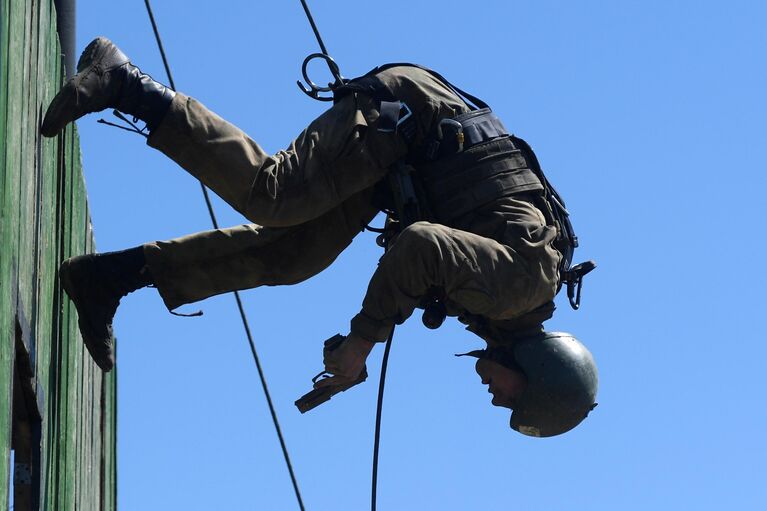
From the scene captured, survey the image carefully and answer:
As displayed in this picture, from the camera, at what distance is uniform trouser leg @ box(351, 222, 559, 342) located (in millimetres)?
7316

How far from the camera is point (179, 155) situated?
7445 mm

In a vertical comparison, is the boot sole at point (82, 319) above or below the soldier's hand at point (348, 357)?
above

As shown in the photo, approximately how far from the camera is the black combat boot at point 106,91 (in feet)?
23.5

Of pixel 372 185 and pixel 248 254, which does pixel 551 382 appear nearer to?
pixel 372 185

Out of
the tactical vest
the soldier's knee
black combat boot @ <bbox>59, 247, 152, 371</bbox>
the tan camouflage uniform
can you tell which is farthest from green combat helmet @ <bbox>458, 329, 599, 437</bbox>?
black combat boot @ <bbox>59, 247, 152, 371</bbox>

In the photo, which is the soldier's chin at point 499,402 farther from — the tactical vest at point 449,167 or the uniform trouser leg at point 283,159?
the uniform trouser leg at point 283,159

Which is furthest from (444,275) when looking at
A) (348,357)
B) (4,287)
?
(4,287)

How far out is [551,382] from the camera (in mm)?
8031

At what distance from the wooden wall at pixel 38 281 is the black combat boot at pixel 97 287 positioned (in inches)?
4.9

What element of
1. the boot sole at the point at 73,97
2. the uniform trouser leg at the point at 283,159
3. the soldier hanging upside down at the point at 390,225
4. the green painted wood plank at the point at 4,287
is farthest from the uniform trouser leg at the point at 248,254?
the green painted wood plank at the point at 4,287

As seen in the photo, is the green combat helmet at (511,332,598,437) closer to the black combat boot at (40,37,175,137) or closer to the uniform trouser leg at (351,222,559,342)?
the uniform trouser leg at (351,222,559,342)

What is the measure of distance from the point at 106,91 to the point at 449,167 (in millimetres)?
1571

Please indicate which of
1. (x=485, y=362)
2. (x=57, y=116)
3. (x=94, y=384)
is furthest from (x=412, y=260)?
(x=94, y=384)

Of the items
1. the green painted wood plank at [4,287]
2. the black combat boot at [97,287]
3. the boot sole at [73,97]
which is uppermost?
the boot sole at [73,97]
